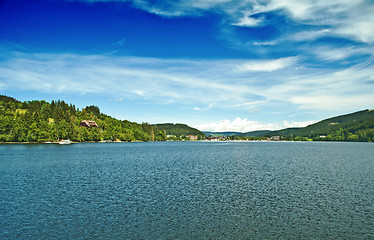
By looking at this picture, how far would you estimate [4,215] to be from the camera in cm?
2553

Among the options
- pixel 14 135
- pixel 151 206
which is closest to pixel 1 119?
pixel 14 135

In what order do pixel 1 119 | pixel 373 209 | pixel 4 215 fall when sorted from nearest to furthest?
1. pixel 4 215
2. pixel 373 209
3. pixel 1 119

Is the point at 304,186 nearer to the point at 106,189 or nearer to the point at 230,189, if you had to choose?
the point at 230,189

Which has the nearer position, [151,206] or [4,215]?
[4,215]

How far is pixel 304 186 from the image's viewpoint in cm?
4128

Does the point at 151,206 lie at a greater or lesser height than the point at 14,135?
lesser

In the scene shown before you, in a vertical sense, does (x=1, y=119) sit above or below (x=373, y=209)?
above

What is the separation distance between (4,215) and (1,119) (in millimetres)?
205102

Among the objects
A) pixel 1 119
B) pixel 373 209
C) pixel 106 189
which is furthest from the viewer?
pixel 1 119

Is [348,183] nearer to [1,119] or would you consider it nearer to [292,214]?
[292,214]

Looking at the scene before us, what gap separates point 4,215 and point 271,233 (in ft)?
86.7

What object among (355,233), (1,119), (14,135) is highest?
(1,119)

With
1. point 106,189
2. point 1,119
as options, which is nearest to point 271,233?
point 106,189

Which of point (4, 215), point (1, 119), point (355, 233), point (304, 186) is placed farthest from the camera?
point (1, 119)
